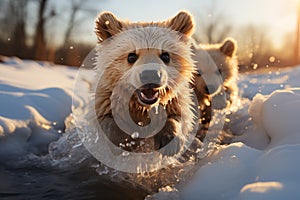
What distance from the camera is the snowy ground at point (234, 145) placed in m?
2.79

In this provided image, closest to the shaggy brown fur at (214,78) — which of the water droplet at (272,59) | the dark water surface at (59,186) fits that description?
the dark water surface at (59,186)

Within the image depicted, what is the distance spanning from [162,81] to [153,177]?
967 mm

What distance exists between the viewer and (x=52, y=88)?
8086 millimetres

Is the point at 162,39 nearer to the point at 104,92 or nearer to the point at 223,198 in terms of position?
the point at 104,92

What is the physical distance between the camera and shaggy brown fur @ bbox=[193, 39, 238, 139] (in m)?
6.18

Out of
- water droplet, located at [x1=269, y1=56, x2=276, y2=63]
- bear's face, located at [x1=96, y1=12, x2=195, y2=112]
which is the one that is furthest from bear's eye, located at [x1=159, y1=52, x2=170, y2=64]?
water droplet, located at [x1=269, y1=56, x2=276, y2=63]

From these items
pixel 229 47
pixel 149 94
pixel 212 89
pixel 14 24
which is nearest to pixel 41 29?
pixel 14 24

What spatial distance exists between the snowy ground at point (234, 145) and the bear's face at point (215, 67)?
82cm

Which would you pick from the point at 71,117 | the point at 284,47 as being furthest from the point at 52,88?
the point at 284,47

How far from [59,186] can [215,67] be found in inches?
154

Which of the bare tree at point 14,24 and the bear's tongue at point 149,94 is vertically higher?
the bare tree at point 14,24

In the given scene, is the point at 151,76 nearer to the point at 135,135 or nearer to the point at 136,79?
the point at 136,79

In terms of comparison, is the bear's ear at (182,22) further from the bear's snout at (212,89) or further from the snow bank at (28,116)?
the snow bank at (28,116)

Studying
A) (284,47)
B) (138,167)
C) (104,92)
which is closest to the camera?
(138,167)
